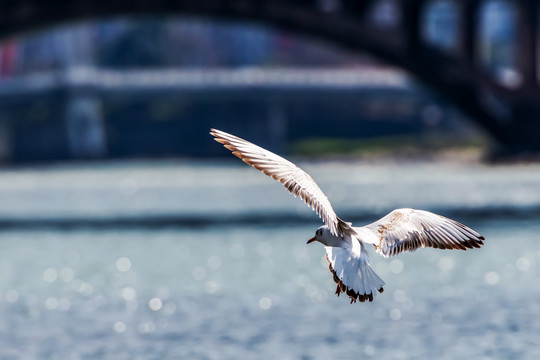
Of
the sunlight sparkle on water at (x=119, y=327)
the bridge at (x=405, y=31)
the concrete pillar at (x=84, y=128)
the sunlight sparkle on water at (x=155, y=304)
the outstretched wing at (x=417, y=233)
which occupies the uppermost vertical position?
the concrete pillar at (x=84, y=128)

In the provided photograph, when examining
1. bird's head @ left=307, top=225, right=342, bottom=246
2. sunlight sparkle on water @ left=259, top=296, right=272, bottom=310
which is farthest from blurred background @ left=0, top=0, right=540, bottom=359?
bird's head @ left=307, top=225, right=342, bottom=246

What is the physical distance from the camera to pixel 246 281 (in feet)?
85.9

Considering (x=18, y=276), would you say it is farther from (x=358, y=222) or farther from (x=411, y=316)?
(x=358, y=222)

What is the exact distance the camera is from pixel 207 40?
130 m

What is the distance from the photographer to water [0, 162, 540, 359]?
58.0 ft

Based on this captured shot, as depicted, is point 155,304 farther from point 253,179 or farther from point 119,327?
point 253,179

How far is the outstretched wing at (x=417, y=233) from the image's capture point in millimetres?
11648

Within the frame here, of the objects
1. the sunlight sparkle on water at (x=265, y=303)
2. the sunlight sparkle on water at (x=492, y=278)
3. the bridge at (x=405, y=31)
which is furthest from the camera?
the bridge at (x=405, y=31)

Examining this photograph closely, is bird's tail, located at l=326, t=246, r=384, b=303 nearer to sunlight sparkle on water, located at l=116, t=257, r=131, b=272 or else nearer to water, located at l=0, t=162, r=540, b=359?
water, located at l=0, t=162, r=540, b=359

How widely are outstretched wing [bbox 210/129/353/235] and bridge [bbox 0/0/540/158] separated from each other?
37683 mm

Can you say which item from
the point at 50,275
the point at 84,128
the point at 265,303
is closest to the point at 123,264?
the point at 50,275

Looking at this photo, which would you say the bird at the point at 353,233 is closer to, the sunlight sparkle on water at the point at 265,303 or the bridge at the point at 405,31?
the sunlight sparkle on water at the point at 265,303

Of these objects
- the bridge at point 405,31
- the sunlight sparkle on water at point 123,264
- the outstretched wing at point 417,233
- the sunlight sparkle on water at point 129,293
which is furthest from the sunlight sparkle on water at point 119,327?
the bridge at point 405,31

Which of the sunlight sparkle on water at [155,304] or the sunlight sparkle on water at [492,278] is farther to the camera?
the sunlight sparkle on water at [492,278]
